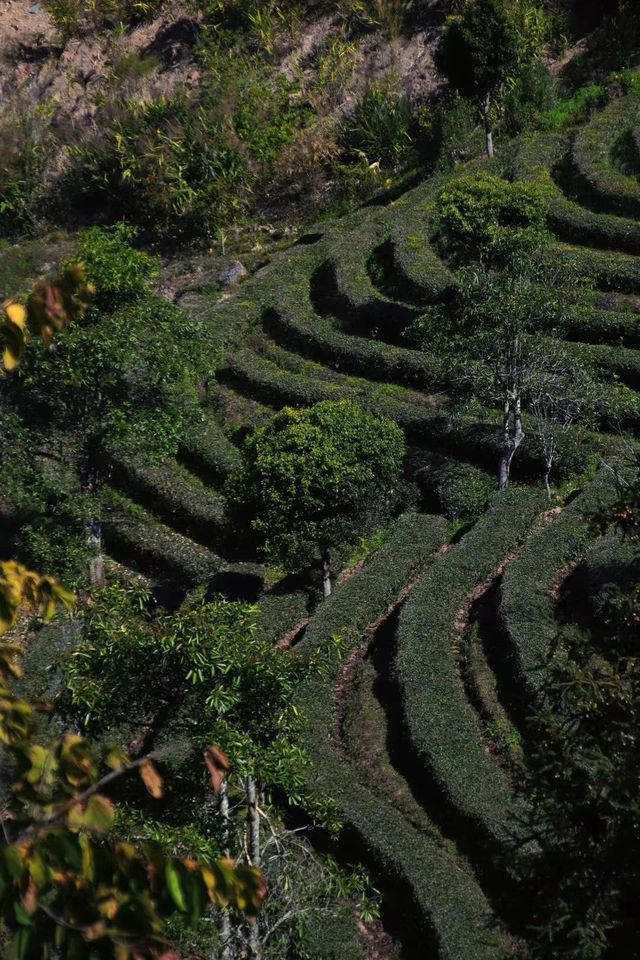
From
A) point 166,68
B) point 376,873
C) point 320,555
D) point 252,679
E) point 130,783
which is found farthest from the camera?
point 166,68

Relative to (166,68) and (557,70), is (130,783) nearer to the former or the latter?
(557,70)

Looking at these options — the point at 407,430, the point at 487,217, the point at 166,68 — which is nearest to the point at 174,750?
the point at 407,430

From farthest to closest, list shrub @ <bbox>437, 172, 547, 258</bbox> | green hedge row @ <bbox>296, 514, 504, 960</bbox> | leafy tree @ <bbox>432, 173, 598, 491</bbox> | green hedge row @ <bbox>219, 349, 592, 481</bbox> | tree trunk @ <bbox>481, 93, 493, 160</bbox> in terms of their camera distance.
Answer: tree trunk @ <bbox>481, 93, 493, 160</bbox>
shrub @ <bbox>437, 172, 547, 258</bbox>
green hedge row @ <bbox>219, 349, 592, 481</bbox>
leafy tree @ <bbox>432, 173, 598, 491</bbox>
green hedge row @ <bbox>296, 514, 504, 960</bbox>

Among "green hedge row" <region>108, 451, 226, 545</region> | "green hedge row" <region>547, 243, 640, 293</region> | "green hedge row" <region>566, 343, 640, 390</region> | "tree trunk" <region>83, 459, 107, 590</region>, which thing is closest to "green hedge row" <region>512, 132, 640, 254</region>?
"green hedge row" <region>547, 243, 640, 293</region>

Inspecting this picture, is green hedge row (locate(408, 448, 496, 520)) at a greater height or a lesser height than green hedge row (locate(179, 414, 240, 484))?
lesser

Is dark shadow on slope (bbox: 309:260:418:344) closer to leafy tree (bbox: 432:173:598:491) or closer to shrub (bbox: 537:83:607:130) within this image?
leafy tree (bbox: 432:173:598:491)

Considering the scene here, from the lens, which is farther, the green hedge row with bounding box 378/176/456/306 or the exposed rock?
the exposed rock
